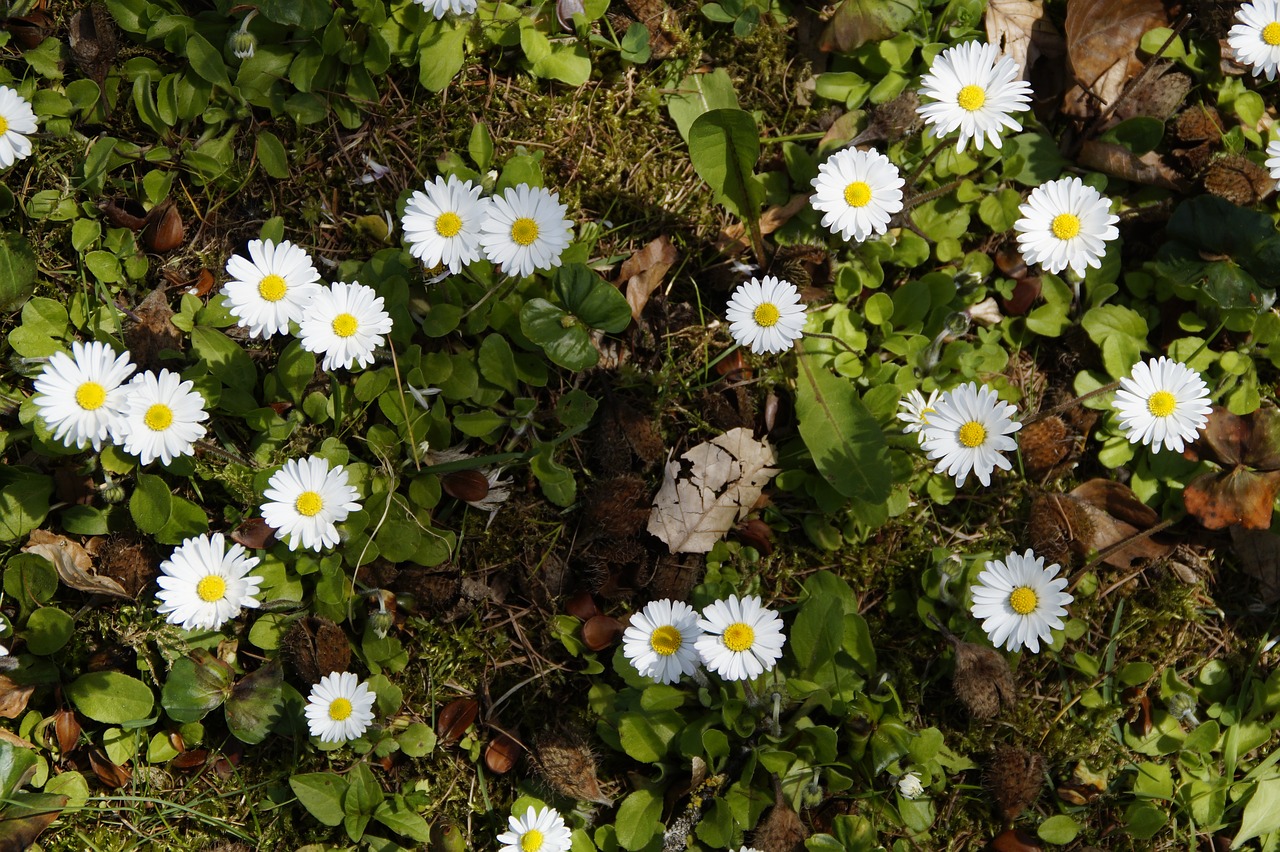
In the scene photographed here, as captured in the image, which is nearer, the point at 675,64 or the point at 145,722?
the point at 145,722

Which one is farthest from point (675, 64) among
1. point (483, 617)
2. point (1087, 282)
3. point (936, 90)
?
point (483, 617)

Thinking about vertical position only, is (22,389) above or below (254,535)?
above

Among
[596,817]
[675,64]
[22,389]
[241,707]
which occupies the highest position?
[675,64]

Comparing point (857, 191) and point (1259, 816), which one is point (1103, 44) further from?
point (1259, 816)

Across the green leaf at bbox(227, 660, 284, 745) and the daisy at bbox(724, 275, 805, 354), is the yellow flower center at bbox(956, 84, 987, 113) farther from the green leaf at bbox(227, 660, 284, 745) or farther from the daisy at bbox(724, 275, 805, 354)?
the green leaf at bbox(227, 660, 284, 745)

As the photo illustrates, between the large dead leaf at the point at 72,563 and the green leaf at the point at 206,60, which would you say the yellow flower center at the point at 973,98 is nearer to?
the green leaf at the point at 206,60

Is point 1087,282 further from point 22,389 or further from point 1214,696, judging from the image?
point 22,389

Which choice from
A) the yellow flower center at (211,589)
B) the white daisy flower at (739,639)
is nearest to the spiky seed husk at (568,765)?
the white daisy flower at (739,639)
